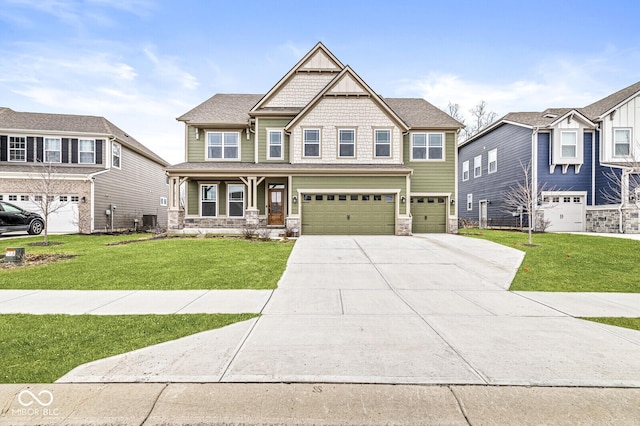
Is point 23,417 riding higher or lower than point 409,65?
lower

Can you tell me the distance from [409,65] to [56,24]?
22.8 meters

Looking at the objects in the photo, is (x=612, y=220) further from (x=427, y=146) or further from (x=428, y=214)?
(x=427, y=146)

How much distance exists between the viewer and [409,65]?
23.6 meters

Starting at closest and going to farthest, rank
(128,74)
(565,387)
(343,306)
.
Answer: (565,387), (343,306), (128,74)

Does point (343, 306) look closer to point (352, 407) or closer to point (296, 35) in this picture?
point (352, 407)

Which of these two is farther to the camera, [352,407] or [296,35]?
[296,35]

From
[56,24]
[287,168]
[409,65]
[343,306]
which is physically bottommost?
[343,306]

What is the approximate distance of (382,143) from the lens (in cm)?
1691

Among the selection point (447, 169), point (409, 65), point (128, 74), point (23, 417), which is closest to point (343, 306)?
point (23, 417)

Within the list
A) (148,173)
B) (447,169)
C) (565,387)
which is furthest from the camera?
(148,173)

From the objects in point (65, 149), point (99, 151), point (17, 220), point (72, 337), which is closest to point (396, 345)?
point (72, 337)

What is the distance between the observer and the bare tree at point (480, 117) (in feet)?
121

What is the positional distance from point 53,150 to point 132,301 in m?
19.9

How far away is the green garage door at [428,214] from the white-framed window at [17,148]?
81.6ft
